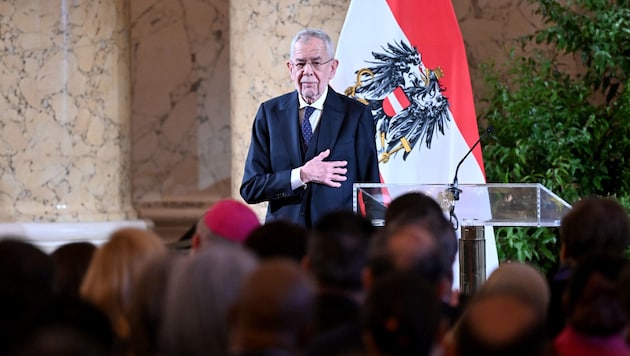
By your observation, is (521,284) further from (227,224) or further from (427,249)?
(227,224)

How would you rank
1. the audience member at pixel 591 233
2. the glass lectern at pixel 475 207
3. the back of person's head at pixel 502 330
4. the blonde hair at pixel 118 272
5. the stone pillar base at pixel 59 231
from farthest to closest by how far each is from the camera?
the stone pillar base at pixel 59 231
the glass lectern at pixel 475 207
the audience member at pixel 591 233
the blonde hair at pixel 118 272
the back of person's head at pixel 502 330

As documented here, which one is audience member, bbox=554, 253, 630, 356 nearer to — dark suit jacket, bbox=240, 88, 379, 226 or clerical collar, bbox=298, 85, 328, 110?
dark suit jacket, bbox=240, 88, 379, 226

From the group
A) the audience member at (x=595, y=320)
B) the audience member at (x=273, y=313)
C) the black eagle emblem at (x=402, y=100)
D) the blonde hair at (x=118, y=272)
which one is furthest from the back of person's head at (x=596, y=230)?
the black eagle emblem at (x=402, y=100)

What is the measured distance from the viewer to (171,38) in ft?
33.4

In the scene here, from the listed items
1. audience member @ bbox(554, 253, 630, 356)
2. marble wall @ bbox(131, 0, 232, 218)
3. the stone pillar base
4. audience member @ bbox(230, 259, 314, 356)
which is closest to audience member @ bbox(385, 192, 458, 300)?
audience member @ bbox(554, 253, 630, 356)

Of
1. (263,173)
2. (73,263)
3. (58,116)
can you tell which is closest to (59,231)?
(58,116)

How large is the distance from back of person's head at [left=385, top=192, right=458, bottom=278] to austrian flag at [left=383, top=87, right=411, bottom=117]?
2.77 meters

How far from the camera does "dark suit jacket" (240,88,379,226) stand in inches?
243

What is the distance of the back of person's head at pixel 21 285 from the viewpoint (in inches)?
124

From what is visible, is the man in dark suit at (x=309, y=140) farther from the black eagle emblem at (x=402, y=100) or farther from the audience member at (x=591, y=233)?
the audience member at (x=591, y=233)

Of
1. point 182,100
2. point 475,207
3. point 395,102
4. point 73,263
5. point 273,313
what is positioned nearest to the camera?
point 273,313

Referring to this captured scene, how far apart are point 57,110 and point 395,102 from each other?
6.83 ft

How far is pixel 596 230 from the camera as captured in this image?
4336 millimetres

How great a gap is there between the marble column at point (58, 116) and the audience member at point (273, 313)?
4.92 meters
